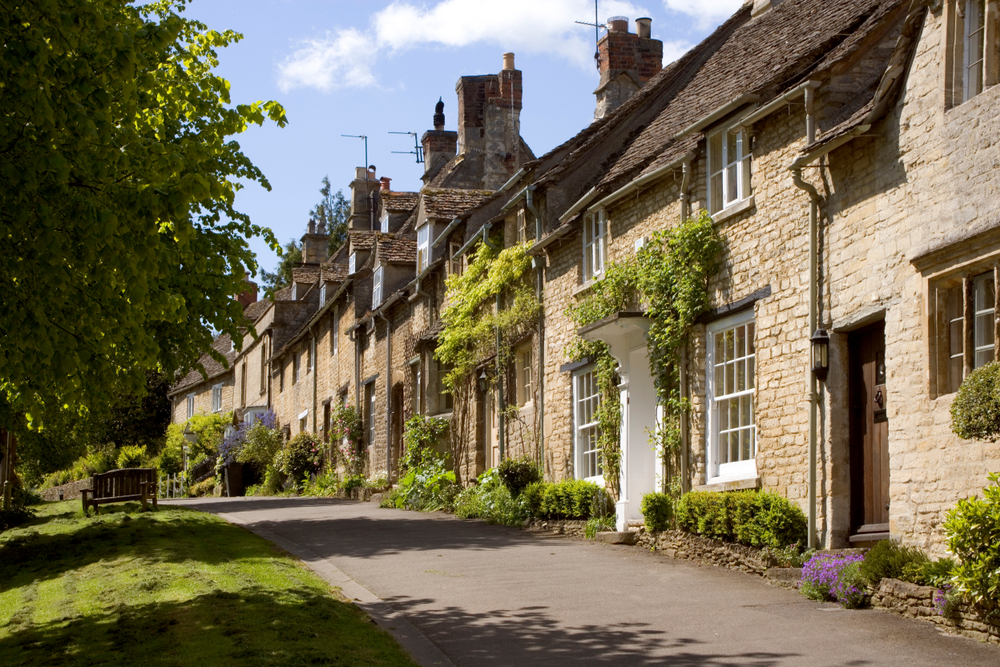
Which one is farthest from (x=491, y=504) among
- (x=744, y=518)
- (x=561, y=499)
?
(x=744, y=518)

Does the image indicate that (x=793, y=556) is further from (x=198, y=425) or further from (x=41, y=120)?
(x=198, y=425)

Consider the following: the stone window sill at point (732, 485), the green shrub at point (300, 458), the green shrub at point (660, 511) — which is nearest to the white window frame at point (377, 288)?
the green shrub at point (300, 458)

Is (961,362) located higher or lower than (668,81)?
lower

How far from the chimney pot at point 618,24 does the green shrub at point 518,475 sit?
1043 cm

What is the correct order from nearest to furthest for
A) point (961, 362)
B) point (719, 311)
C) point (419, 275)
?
point (961, 362) < point (719, 311) < point (419, 275)

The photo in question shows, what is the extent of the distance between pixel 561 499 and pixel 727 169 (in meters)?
6.50

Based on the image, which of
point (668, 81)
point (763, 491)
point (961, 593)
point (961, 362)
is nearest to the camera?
point (961, 593)

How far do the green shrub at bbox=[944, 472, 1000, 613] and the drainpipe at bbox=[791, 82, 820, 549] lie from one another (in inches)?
117

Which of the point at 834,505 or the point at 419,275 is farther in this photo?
the point at 419,275

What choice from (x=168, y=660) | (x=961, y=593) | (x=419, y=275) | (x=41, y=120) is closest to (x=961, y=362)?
(x=961, y=593)

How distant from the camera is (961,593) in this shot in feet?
28.6

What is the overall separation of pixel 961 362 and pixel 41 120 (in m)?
8.07

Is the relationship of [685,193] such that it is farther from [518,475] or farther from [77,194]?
[77,194]

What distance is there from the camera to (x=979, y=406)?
346 inches
